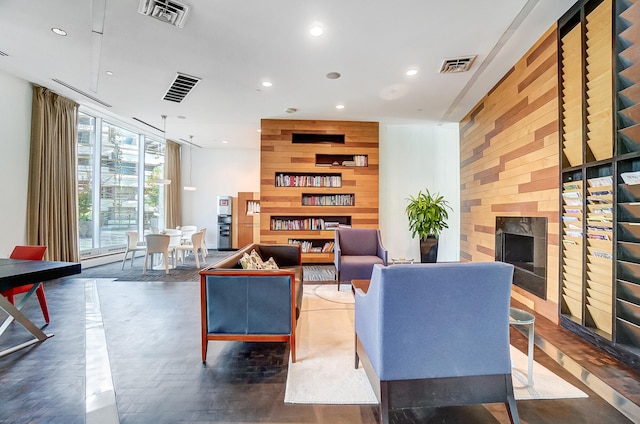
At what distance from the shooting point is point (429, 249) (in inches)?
236

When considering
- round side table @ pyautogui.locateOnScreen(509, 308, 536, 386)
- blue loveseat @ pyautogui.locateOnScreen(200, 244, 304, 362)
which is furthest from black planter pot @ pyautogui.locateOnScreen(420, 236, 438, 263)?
blue loveseat @ pyautogui.locateOnScreen(200, 244, 304, 362)

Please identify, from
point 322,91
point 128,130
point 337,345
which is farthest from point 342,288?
point 128,130

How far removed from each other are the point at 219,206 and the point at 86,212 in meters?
3.14

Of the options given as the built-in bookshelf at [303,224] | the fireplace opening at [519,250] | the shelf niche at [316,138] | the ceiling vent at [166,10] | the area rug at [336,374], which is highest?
the ceiling vent at [166,10]

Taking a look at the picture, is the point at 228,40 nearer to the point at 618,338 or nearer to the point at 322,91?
the point at 322,91

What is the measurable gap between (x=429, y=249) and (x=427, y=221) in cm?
62

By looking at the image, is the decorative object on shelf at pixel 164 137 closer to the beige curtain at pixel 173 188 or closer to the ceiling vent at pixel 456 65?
the beige curtain at pixel 173 188

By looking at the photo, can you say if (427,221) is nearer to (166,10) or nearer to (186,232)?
(166,10)

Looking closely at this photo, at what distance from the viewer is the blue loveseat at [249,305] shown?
7.11 feet

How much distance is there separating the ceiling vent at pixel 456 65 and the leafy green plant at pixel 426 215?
2574 mm

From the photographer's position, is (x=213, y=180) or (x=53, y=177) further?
(x=213, y=180)

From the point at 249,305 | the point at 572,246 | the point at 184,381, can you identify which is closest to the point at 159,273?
the point at 184,381

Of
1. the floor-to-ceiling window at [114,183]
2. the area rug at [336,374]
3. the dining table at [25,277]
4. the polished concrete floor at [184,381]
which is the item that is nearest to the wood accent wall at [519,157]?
the polished concrete floor at [184,381]

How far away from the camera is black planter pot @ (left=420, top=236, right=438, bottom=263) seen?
5.96 meters
